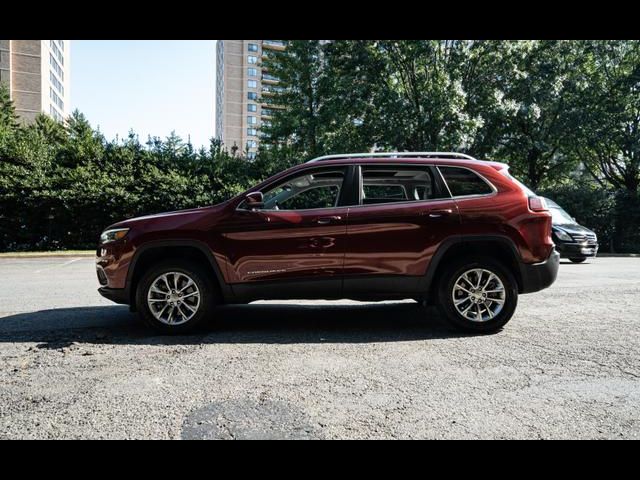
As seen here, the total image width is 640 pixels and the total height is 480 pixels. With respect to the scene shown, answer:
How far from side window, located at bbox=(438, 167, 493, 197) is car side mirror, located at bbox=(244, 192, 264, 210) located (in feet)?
6.58

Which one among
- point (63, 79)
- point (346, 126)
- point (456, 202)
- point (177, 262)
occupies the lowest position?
point (177, 262)

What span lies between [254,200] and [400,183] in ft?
5.52

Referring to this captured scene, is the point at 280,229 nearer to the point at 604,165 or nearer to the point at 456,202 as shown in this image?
the point at 456,202

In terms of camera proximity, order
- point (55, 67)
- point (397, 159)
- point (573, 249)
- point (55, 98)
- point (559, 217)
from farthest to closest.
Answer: point (55, 98), point (55, 67), point (559, 217), point (573, 249), point (397, 159)

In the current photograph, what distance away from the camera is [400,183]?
17.6 feet

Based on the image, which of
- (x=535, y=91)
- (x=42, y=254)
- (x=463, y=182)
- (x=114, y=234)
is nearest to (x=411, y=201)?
(x=463, y=182)

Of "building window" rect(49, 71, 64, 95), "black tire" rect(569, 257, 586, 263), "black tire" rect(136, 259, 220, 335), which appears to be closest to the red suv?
"black tire" rect(136, 259, 220, 335)

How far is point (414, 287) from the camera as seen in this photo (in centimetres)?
495

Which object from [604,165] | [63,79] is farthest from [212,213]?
[63,79]

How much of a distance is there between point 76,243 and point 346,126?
15.0 metres

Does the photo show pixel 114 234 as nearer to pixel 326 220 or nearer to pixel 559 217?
pixel 326 220

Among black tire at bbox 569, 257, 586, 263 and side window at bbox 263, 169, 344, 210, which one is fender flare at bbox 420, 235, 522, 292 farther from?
black tire at bbox 569, 257, 586, 263

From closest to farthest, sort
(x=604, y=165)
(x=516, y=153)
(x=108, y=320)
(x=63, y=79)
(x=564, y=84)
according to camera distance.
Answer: (x=108, y=320)
(x=564, y=84)
(x=516, y=153)
(x=604, y=165)
(x=63, y=79)

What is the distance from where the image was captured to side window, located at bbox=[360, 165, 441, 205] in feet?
16.9
